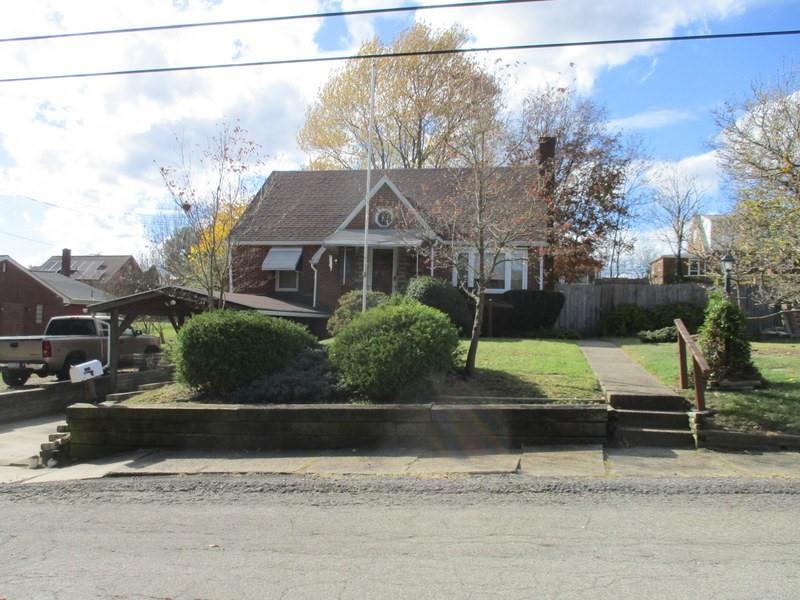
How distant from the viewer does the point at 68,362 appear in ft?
60.4

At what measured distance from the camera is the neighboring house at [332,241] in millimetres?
24309

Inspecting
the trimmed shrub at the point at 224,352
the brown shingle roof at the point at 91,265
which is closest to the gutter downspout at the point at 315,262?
the trimmed shrub at the point at 224,352

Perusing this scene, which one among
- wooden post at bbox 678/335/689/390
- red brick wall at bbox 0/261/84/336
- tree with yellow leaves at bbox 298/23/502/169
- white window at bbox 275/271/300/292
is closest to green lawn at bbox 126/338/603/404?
wooden post at bbox 678/335/689/390

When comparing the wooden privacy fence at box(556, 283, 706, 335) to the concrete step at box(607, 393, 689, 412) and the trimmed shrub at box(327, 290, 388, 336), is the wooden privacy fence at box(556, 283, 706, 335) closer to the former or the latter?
the trimmed shrub at box(327, 290, 388, 336)

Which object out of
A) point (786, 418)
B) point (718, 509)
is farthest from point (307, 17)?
point (786, 418)

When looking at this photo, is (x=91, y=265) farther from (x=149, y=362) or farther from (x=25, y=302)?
(x=149, y=362)

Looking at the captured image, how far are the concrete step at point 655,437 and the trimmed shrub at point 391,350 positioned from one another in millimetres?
2804

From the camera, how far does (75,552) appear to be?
5.50 m

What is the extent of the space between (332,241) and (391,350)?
47.6 ft

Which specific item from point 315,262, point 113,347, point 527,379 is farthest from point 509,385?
point 315,262

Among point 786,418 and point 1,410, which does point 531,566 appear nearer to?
point 786,418

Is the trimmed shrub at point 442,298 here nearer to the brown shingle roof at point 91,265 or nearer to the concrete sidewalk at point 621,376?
the concrete sidewalk at point 621,376

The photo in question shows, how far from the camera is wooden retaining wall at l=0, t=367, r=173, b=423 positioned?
14.3 m

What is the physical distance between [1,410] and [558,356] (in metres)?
11.8
